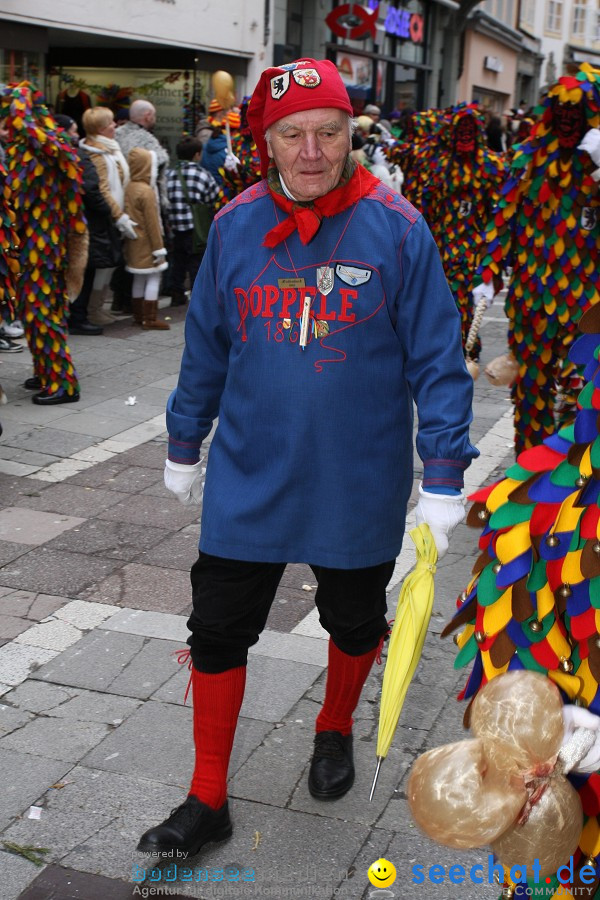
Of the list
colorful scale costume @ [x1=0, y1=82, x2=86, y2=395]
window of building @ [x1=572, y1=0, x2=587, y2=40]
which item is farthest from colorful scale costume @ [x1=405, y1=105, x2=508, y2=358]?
window of building @ [x1=572, y1=0, x2=587, y2=40]

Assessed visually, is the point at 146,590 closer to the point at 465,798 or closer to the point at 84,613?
the point at 84,613

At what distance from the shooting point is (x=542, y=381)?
16.5 feet

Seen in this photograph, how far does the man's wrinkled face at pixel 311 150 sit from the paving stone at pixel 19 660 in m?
1.96

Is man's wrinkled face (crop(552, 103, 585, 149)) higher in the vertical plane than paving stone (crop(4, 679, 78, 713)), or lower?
higher

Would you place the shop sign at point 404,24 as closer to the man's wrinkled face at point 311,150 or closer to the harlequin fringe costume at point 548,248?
the harlequin fringe costume at point 548,248

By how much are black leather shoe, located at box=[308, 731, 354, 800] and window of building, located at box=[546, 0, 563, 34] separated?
131 feet

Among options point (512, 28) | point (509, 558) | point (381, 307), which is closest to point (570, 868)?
point (509, 558)

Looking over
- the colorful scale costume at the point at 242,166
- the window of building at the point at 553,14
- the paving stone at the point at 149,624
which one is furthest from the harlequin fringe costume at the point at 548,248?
the window of building at the point at 553,14

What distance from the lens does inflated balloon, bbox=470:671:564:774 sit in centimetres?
183

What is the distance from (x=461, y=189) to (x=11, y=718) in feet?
19.6

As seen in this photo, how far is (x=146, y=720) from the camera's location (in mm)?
3467

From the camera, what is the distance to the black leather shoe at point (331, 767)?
3.07 m

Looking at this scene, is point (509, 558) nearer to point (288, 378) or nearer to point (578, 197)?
point (288, 378)

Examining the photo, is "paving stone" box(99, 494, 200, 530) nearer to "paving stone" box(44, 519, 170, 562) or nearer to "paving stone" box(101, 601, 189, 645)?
"paving stone" box(44, 519, 170, 562)
